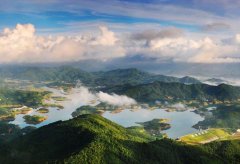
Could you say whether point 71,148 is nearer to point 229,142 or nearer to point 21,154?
point 21,154

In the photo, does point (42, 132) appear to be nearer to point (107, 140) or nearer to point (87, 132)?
point (87, 132)

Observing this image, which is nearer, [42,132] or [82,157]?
[82,157]

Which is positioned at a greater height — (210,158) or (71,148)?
(71,148)

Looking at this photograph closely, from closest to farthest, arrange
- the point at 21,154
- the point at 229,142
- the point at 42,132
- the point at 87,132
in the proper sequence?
the point at 21,154, the point at 87,132, the point at 42,132, the point at 229,142

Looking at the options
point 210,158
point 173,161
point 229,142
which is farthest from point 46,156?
point 229,142

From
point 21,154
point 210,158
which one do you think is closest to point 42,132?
point 21,154

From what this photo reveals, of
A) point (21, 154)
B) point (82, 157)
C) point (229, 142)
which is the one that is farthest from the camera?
point (229, 142)
